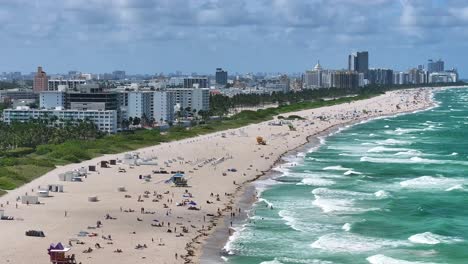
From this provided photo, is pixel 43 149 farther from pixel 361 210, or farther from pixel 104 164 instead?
pixel 361 210

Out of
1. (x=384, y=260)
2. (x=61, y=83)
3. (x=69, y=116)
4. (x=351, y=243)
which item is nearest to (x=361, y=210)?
(x=351, y=243)

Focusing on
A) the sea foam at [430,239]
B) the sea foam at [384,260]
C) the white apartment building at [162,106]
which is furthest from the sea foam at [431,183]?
the white apartment building at [162,106]

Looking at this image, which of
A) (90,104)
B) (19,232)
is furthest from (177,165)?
(90,104)

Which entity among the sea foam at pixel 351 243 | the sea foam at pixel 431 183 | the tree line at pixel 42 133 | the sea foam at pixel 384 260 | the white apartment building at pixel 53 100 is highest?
the white apartment building at pixel 53 100

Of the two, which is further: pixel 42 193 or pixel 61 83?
pixel 61 83

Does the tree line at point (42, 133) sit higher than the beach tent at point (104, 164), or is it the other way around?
the tree line at point (42, 133)

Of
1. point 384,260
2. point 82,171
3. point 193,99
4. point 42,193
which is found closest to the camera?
point 384,260

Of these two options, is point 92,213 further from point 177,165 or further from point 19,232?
point 177,165

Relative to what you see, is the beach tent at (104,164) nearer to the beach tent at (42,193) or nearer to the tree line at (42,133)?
the tree line at (42,133)
